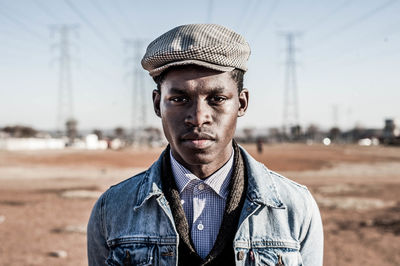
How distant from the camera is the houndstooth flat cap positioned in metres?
2.03

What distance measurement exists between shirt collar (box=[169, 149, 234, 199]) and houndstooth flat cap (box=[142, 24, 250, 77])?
1.74 feet

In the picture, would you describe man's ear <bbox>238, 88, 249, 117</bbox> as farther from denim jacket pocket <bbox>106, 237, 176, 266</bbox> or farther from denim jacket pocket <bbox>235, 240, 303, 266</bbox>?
denim jacket pocket <bbox>106, 237, 176, 266</bbox>

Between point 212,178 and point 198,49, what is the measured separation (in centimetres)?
68

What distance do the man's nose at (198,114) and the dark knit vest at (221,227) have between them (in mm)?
364

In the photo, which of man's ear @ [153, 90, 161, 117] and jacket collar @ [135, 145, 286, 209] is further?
man's ear @ [153, 90, 161, 117]

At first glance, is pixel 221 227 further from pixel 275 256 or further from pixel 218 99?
pixel 218 99

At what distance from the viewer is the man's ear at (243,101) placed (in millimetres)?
2281

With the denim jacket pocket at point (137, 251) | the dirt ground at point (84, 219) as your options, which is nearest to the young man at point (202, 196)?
the denim jacket pocket at point (137, 251)

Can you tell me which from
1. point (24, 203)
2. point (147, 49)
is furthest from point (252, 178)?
point (24, 203)

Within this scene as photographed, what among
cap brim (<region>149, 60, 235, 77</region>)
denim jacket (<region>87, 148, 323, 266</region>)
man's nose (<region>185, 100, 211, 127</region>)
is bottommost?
denim jacket (<region>87, 148, 323, 266</region>)

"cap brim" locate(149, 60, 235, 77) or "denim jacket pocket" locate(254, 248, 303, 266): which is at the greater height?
"cap brim" locate(149, 60, 235, 77)

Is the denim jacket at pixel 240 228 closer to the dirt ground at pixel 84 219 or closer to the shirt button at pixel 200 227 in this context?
the shirt button at pixel 200 227

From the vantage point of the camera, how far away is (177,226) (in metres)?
2.09

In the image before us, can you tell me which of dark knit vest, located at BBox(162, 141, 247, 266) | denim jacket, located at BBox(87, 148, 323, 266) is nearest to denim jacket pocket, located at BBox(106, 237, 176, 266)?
denim jacket, located at BBox(87, 148, 323, 266)
